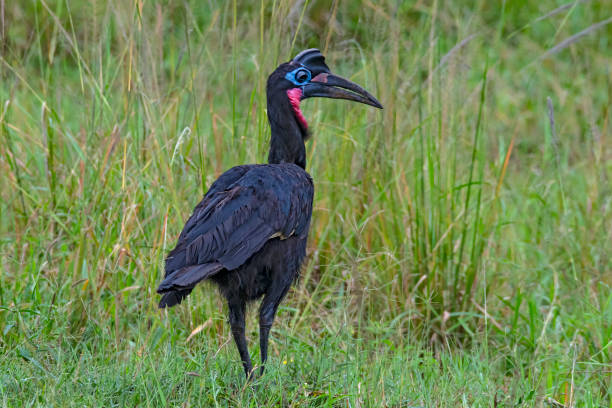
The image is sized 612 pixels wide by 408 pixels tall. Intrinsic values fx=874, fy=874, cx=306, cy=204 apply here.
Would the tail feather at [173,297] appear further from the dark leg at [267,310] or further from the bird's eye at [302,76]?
the bird's eye at [302,76]

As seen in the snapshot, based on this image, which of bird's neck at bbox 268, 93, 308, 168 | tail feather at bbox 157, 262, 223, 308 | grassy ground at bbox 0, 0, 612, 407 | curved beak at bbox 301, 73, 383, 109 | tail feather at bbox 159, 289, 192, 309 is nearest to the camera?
tail feather at bbox 157, 262, 223, 308

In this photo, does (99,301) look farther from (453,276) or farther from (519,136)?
(519,136)

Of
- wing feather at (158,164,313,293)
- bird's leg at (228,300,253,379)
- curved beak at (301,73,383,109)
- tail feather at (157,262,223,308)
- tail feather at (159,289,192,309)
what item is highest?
curved beak at (301,73,383,109)

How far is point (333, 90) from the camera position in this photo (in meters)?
3.94

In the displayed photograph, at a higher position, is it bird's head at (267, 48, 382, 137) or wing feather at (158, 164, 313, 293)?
bird's head at (267, 48, 382, 137)

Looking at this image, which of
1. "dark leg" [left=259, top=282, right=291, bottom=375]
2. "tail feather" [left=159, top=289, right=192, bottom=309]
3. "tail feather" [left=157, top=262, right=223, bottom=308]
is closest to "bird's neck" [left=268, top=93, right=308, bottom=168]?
"dark leg" [left=259, top=282, right=291, bottom=375]

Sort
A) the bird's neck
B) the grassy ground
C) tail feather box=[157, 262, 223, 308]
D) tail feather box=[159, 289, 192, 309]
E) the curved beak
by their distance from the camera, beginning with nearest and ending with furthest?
tail feather box=[157, 262, 223, 308] → tail feather box=[159, 289, 192, 309] → the grassy ground → the bird's neck → the curved beak

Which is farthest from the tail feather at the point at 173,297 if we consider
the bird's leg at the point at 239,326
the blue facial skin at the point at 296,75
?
the blue facial skin at the point at 296,75

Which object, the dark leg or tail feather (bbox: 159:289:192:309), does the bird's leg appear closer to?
the dark leg

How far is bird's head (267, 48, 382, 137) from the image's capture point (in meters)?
3.84

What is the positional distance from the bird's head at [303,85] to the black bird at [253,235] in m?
0.03

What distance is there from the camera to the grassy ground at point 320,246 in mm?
3430

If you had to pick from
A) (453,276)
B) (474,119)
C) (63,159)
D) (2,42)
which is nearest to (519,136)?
(474,119)

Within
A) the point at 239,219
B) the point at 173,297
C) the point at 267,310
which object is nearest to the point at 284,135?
the point at 239,219
